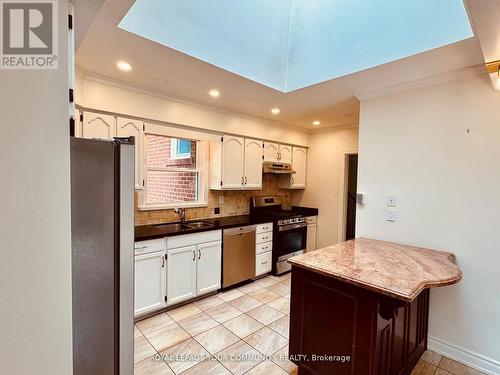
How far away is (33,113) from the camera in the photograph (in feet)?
2.07

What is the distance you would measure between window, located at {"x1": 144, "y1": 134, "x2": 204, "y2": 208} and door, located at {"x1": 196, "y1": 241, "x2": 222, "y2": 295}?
712mm

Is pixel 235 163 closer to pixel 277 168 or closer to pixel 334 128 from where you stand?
pixel 277 168

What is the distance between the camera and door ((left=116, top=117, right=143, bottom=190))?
264cm

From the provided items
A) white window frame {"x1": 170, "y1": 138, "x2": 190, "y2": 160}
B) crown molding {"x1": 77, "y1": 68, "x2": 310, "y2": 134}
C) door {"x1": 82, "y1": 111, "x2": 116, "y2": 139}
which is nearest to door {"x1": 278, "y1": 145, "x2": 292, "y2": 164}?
crown molding {"x1": 77, "y1": 68, "x2": 310, "y2": 134}

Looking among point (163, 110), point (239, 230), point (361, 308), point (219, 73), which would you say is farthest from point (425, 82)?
point (163, 110)

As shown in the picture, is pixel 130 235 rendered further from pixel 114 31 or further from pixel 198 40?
pixel 198 40

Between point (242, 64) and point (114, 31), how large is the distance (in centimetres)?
107

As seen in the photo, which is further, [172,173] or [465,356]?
[172,173]

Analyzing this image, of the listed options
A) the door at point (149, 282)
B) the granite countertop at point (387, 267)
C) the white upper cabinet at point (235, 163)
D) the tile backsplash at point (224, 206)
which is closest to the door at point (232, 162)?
the white upper cabinet at point (235, 163)

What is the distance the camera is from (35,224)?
63cm

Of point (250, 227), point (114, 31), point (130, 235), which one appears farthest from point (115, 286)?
point (250, 227)

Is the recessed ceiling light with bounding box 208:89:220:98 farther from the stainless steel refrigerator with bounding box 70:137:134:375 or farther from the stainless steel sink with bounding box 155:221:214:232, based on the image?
the stainless steel refrigerator with bounding box 70:137:134:375

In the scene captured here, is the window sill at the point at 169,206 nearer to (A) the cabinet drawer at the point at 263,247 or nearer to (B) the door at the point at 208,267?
(B) the door at the point at 208,267

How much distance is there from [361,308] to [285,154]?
321 cm
